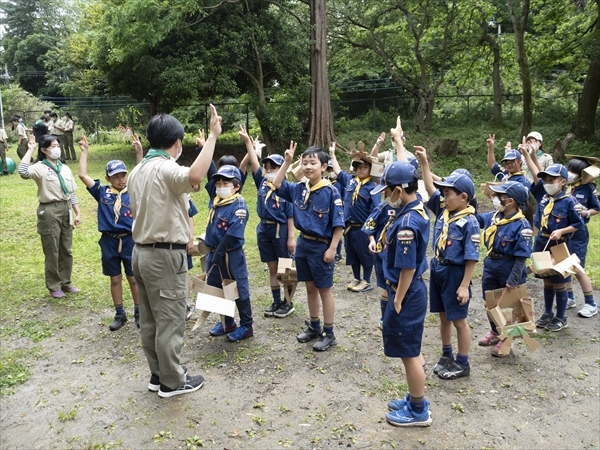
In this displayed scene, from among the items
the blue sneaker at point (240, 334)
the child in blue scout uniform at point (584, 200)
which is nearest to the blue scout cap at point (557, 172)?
the child in blue scout uniform at point (584, 200)

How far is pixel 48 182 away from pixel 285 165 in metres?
3.31

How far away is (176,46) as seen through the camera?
14.4 meters

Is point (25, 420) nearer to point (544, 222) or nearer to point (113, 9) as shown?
point (544, 222)

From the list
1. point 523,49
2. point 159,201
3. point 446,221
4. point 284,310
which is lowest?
point 284,310

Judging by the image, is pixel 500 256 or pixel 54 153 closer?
pixel 500 256

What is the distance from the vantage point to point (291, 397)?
4.14m

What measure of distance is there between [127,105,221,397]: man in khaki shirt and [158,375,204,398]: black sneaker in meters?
0.15

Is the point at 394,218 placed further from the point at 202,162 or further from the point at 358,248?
the point at 358,248

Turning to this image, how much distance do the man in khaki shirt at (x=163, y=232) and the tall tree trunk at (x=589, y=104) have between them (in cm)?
1732

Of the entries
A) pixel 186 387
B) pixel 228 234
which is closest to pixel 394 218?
pixel 228 234

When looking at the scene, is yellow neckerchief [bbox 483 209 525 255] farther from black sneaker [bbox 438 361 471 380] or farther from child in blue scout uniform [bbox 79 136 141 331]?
child in blue scout uniform [bbox 79 136 141 331]

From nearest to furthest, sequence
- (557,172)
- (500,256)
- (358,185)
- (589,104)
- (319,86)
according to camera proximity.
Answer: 1. (500,256)
2. (557,172)
3. (358,185)
4. (319,86)
5. (589,104)

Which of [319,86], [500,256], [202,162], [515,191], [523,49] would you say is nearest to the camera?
[202,162]

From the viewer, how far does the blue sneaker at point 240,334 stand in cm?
519
